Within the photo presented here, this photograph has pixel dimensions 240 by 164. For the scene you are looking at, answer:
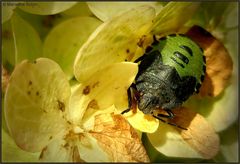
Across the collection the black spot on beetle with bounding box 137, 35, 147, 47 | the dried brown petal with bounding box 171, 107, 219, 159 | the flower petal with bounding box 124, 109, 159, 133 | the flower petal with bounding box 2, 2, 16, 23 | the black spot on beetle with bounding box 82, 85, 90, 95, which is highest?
the flower petal with bounding box 2, 2, 16, 23

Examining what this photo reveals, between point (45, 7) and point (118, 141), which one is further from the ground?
point (45, 7)

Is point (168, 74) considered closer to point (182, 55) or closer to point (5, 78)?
point (182, 55)

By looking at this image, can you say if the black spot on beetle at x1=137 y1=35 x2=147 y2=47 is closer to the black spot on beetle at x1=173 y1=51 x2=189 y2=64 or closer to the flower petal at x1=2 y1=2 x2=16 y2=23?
the black spot on beetle at x1=173 y1=51 x2=189 y2=64

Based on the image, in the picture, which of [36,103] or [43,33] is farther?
[43,33]

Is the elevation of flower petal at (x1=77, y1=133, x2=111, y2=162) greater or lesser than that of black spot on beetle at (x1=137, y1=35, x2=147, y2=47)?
lesser

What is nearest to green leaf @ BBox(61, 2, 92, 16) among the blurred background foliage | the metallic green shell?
the blurred background foliage

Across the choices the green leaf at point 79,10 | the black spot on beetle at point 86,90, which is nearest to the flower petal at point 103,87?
the black spot on beetle at point 86,90

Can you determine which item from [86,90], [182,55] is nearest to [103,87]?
[86,90]

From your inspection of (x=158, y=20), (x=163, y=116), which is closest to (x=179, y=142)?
(x=163, y=116)
